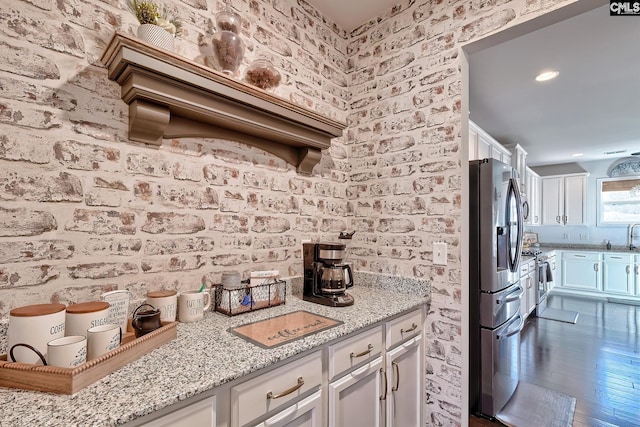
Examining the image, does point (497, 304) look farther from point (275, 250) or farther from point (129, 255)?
point (129, 255)

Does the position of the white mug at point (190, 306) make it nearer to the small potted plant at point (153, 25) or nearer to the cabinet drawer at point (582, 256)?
the small potted plant at point (153, 25)

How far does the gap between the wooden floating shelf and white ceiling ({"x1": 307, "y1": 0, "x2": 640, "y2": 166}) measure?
3.62 feet

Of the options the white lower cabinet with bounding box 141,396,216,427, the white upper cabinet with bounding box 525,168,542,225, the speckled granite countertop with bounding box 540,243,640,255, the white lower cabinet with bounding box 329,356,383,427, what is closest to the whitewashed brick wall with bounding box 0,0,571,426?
the white lower cabinet with bounding box 329,356,383,427

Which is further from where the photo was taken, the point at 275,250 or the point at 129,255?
the point at 275,250

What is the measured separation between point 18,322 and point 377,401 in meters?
1.50

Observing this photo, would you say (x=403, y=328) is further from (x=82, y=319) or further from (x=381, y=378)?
(x=82, y=319)

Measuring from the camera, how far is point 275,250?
1.91 m

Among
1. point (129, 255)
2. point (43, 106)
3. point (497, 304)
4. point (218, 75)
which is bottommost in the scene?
point (497, 304)

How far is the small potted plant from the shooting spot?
1239 mm

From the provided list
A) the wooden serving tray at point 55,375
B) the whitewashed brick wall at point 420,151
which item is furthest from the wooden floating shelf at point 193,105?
the wooden serving tray at point 55,375

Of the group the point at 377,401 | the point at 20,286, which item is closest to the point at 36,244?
the point at 20,286

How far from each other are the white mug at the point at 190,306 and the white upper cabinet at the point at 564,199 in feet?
25.1

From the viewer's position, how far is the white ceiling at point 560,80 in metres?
2.18

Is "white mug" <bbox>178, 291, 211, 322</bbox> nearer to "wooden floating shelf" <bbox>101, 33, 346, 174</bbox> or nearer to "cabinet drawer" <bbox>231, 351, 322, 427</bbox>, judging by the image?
"cabinet drawer" <bbox>231, 351, 322, 427</bbox>
